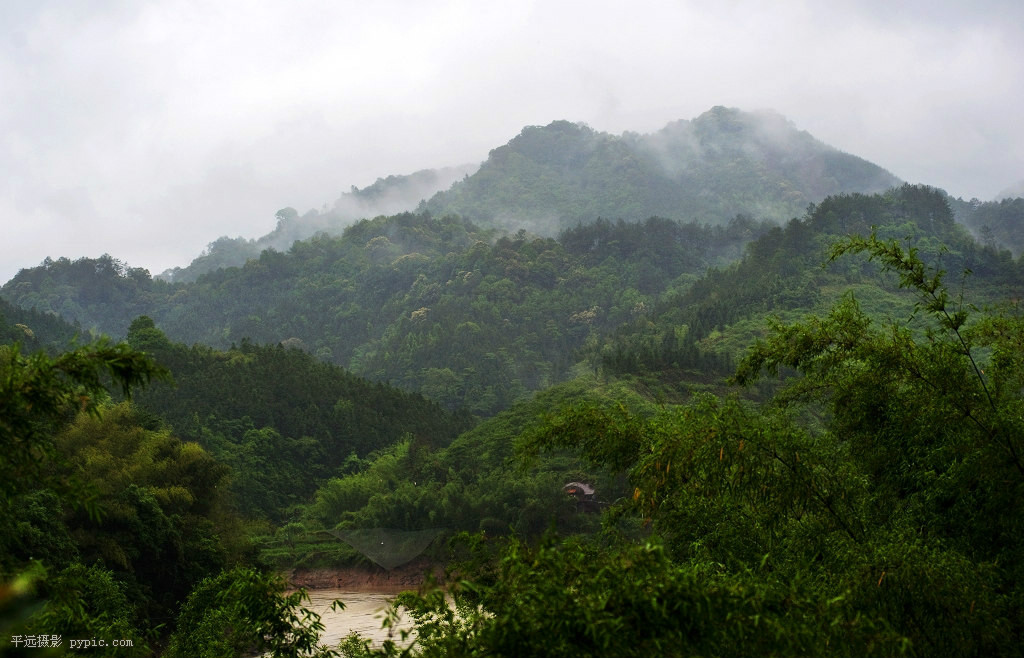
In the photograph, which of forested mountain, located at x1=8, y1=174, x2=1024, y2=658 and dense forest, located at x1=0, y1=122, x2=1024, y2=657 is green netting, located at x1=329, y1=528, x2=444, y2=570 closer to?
dense forest, located at x1=0, y1=122, x2=1024, y2=657

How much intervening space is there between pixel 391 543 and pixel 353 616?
11.4 feet

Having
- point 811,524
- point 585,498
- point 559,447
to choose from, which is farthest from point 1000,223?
point 811,524

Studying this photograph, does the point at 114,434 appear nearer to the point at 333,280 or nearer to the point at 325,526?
the point at 325,526

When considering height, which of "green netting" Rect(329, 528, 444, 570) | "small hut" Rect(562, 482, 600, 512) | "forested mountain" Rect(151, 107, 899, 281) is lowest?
"green netting" Rect(329, 528, 444, 570)

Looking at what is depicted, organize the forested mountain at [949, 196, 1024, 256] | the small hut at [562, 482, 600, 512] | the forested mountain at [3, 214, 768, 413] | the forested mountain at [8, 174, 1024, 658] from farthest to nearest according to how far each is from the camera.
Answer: the forested mountain at [949, 196, 1024, 256] < the forested mountain at [3, 214, 768, 413] < the small hut at [562, 482, 600, 512] < the forested mountain at [8, 174, 1024, 658]

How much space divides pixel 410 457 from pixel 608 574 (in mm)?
26147

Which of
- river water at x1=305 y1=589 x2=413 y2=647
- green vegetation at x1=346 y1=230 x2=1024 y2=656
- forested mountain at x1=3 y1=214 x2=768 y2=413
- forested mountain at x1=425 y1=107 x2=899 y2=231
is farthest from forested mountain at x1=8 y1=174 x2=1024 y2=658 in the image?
forested mountain at x1=425 y1=107 x2=899 y2=231

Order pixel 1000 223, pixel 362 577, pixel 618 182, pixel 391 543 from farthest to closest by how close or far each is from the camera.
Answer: pixel 618 182
pixel 1000 223
pixel 362 577
pixel 391 543

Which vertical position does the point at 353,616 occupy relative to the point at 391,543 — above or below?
below

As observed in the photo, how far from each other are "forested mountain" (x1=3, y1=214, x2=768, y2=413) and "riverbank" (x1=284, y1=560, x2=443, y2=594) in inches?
1025

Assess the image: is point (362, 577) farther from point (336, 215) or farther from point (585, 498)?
point (336, 215)

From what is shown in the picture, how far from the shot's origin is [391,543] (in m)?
23.5

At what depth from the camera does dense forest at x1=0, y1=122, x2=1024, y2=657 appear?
337cm

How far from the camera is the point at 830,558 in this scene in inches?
178
